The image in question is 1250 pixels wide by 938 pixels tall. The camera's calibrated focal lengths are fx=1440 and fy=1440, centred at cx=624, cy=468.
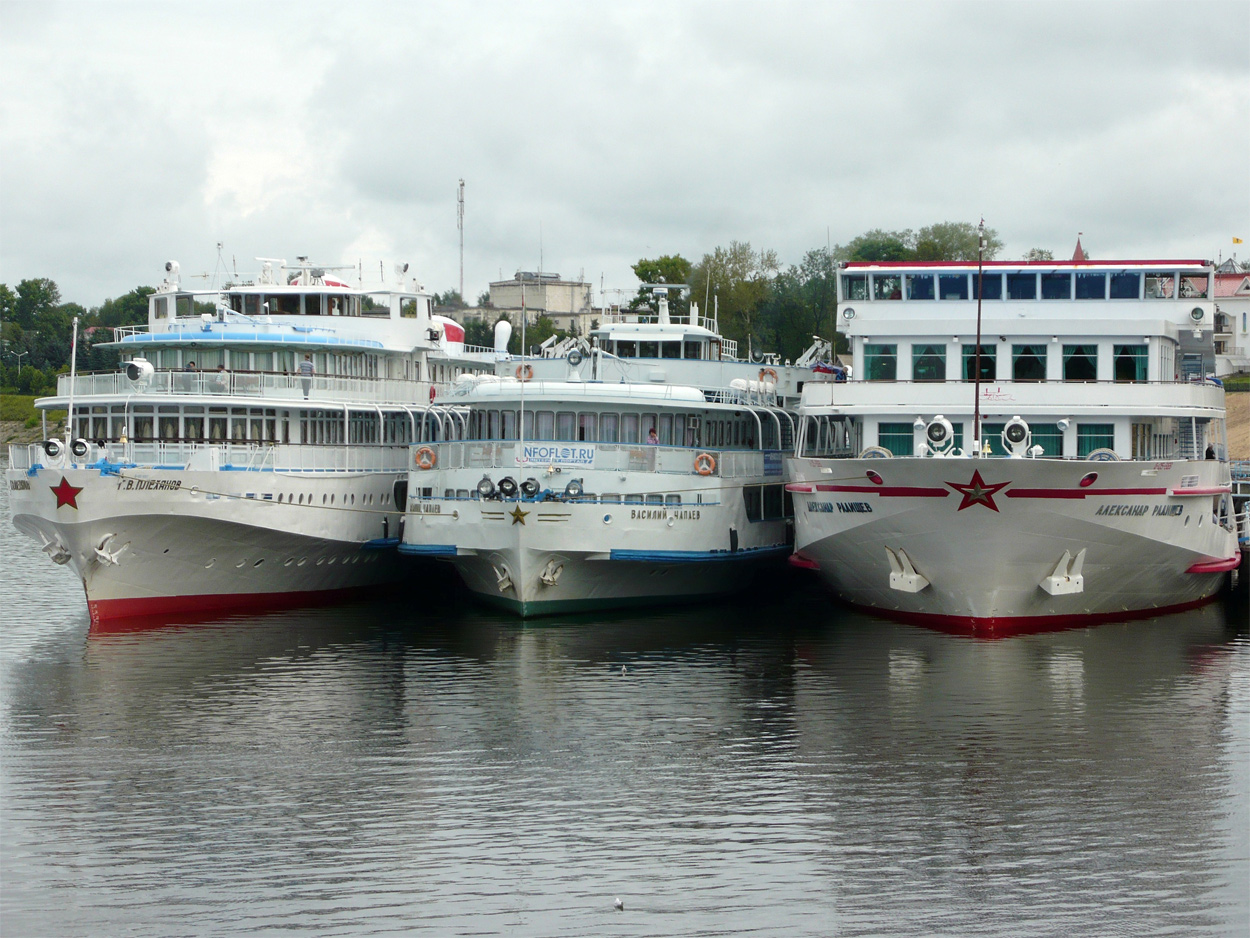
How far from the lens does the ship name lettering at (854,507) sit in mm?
36781

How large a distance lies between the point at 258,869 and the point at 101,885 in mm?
1989

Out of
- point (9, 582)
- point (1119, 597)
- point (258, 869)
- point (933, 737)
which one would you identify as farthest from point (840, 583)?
A: point (9, 582)

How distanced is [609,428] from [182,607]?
13029 millimetres

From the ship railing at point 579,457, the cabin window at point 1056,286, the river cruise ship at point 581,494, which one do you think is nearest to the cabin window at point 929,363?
the cabin window at point 1056,286

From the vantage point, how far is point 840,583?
4116 cm

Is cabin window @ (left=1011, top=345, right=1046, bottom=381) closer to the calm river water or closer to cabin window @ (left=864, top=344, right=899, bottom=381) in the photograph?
cabin window @ (left=864, top=344, right=899, bottom=381)

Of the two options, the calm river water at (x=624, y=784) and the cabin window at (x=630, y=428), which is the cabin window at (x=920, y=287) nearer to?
the cabin window at (x=630, y=428)

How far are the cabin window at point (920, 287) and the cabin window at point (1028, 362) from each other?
3108 millimetres

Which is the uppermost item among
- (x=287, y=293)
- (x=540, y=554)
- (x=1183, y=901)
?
(x=287, y=293)

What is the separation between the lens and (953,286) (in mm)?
42188

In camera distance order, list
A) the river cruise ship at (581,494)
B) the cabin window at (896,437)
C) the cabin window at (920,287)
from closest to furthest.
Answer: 1. the river cruise ship at (581,494)
2. the cabin window at (896,437)
3. the cabin window at (920,287)

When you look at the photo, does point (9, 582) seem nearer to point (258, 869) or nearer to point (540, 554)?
point (540, 554)

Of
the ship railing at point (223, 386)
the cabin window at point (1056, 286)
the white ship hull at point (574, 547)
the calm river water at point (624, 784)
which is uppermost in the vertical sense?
the cabin window at point (1056, 286)

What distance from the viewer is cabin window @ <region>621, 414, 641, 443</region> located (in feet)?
132
